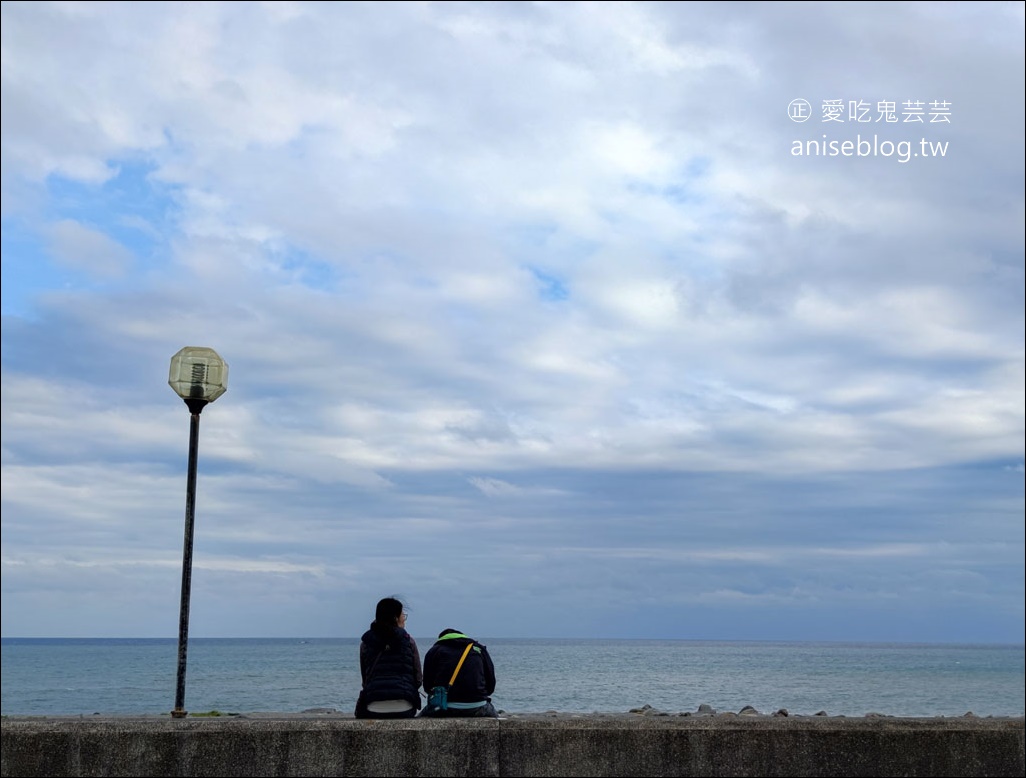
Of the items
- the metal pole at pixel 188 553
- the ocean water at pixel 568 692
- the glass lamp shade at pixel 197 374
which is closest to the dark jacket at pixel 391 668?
the metal pole at pixel 188 553

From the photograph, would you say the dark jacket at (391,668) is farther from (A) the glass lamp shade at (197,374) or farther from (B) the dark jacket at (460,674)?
(A) the glass lamp shade at (197,374)

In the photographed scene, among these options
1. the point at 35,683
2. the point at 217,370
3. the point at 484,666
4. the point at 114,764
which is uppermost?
the point at 217,370

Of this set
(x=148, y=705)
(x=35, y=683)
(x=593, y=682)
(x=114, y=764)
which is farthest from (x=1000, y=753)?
(x=35, y=683)

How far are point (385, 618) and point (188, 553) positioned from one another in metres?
2.10

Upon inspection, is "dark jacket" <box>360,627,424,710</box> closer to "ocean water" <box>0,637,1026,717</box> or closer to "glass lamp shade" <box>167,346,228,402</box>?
"glass lamp shade" <box>167,346,228,402</box>

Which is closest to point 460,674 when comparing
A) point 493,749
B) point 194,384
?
point 493,749

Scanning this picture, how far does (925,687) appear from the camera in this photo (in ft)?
233

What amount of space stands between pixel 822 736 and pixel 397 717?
327 centimetres

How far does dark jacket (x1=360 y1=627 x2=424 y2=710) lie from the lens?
8.09 metres

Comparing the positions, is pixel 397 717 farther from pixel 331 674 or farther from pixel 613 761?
pixel 331 674

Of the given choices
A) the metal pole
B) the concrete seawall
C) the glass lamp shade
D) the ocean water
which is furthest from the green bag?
the ocean water

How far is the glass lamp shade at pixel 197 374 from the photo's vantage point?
946cm

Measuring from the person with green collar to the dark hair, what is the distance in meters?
0.40

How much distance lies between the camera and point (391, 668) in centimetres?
821
